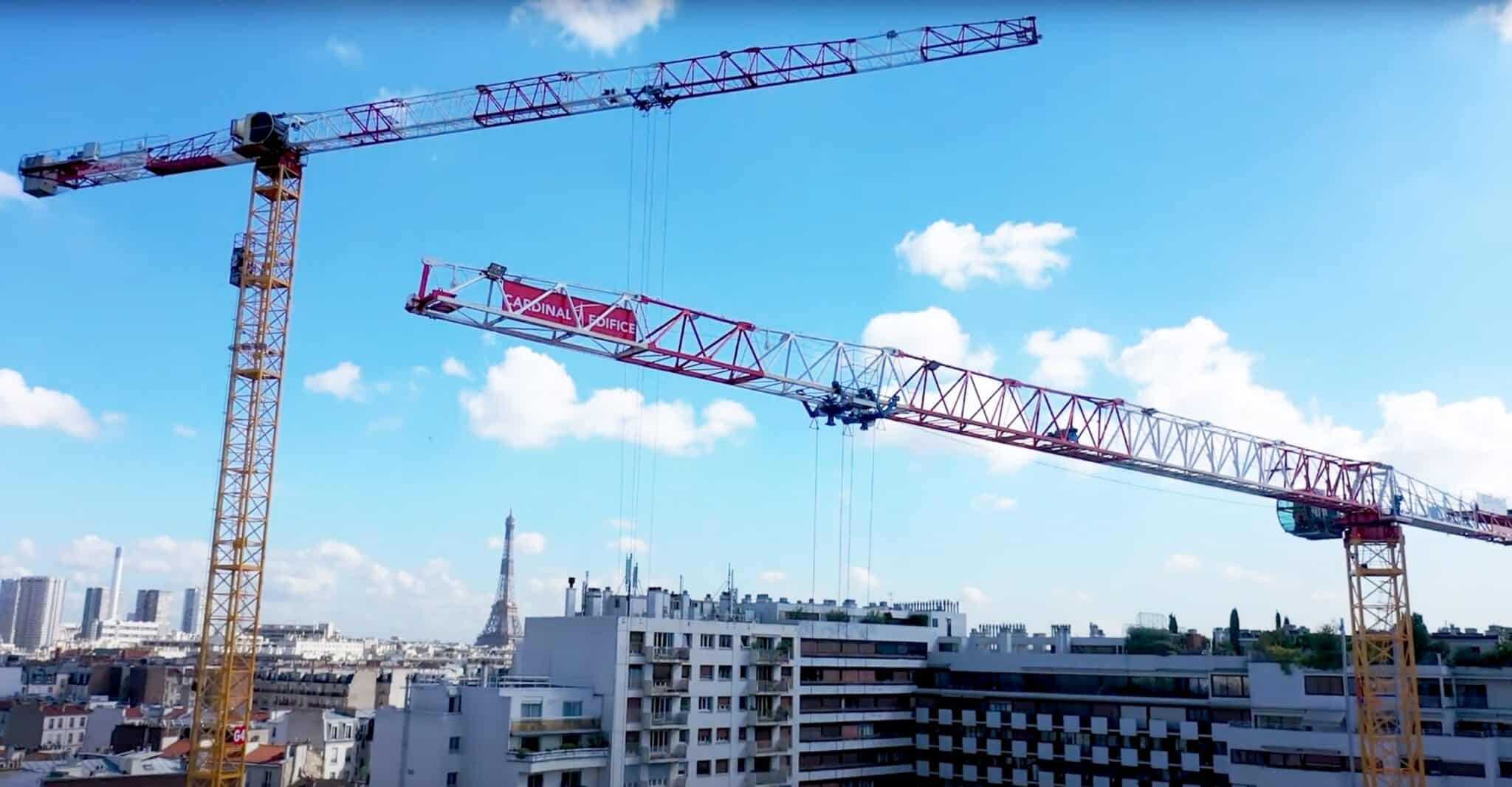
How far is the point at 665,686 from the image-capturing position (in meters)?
52.8

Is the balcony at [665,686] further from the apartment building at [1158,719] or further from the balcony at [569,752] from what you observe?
the apartment building at [1158,719]

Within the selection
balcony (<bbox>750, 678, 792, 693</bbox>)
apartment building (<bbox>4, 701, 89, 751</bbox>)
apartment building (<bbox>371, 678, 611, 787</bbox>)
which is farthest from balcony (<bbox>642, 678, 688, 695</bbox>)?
apartment building (<bbox>4, 701, 89, 751</bbox>)

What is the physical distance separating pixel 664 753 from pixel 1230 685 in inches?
1026

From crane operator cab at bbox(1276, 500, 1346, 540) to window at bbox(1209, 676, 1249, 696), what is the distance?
7650 mm

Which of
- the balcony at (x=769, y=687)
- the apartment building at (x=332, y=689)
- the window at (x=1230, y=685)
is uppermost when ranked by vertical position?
the window at (x=1230, y=685)

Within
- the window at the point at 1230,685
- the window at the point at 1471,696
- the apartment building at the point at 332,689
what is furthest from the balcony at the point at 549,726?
the apartment building at the point at 332,689

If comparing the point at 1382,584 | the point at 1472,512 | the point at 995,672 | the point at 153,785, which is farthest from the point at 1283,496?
the point at 153,785

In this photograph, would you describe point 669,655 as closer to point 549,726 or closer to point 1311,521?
point 549,726

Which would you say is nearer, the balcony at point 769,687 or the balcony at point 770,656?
the balcony at point 769,687

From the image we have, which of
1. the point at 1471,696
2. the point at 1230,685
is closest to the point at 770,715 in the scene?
the point at 1230,685

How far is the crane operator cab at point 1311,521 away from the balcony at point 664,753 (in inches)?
1110

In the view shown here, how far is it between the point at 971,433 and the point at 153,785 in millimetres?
40144

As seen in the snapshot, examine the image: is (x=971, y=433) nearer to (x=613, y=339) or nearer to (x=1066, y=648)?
(x=613, y=339)

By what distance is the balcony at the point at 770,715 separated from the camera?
57.2m
